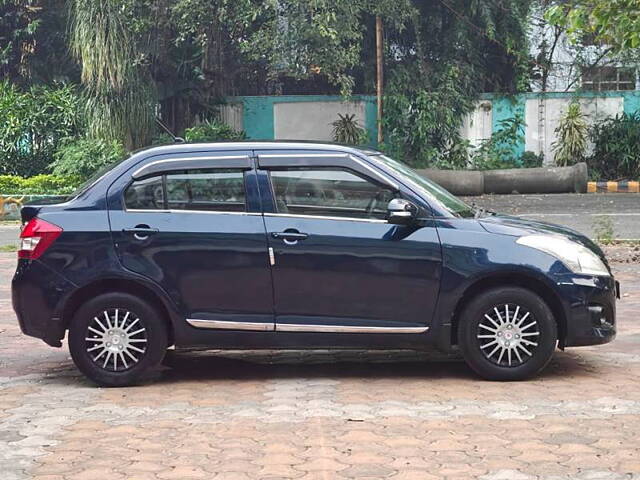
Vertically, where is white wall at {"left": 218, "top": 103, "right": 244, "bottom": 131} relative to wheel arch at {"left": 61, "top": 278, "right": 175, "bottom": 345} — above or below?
above

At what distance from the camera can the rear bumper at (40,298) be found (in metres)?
7.99

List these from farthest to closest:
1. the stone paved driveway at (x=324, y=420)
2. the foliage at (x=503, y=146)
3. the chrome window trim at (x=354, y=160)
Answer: the foliage at (x=503, y=146)
the chrome window trim at (x=354, y=160)
the stone paved driveway at (x=324, y=420)

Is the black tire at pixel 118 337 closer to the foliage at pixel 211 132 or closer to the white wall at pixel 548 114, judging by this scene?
the foliage at pixel 211 132

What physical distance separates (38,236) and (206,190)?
119 centimetres

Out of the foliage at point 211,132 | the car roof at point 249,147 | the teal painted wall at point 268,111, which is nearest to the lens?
the car roof at point 249,147

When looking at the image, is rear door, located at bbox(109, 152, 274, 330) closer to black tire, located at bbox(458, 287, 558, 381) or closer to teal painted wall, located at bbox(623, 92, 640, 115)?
black tire, located at bbox(458, 287, 558, 381)

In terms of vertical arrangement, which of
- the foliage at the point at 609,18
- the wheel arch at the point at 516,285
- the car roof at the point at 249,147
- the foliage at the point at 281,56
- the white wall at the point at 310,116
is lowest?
the wheel arch at the point at 516,285

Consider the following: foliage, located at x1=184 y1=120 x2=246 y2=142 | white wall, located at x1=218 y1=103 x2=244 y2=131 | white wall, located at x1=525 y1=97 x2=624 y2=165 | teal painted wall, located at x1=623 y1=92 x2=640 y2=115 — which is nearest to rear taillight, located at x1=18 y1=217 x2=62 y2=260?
foliage, located at x1=184 y1=120 x2=246 y2=142

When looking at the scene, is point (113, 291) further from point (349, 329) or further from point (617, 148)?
point (617, 148)

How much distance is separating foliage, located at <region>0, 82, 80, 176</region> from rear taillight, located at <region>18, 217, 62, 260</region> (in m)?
17.6

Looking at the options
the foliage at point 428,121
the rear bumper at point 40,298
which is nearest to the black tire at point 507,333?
the rear bumper at point 40,298

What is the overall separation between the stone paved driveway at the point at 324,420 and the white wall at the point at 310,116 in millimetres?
18682

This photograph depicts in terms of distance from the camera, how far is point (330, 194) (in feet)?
26.6

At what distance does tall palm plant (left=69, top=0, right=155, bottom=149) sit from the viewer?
78.6 feet
